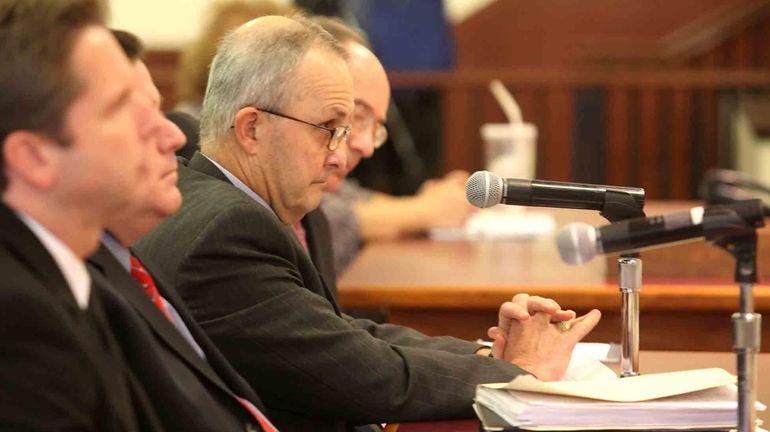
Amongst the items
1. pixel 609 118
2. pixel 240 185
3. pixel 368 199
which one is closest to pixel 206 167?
pixel 240 185

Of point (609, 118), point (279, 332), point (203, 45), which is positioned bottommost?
point (279, 332)

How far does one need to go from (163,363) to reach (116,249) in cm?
20

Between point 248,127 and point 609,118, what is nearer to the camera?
point 248,127

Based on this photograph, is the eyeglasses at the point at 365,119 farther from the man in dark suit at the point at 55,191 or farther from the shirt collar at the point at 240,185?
the man in dark suit at the point at 55,191

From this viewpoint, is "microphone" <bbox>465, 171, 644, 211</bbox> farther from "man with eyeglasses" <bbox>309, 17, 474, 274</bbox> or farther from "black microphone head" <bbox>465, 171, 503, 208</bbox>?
"man with eyeglasses" <bbox>309, 17, 474, 274</bbox>

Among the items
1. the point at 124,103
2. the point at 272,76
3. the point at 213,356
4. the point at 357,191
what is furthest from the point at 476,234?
the point at 124,103

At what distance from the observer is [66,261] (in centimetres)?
133

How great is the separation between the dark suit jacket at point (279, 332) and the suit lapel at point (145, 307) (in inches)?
8.5

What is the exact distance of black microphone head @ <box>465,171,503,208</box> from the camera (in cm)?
172

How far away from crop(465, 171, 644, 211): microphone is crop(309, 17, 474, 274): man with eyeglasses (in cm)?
87

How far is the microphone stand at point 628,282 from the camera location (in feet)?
5.78

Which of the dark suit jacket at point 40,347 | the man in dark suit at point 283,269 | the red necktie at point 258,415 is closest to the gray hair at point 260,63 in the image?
the man in dark suit at point 283,269

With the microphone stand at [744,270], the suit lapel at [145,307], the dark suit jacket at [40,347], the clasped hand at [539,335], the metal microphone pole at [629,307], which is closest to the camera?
the dark suit jacket at [40,347]

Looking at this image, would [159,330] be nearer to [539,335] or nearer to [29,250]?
[29,250]
